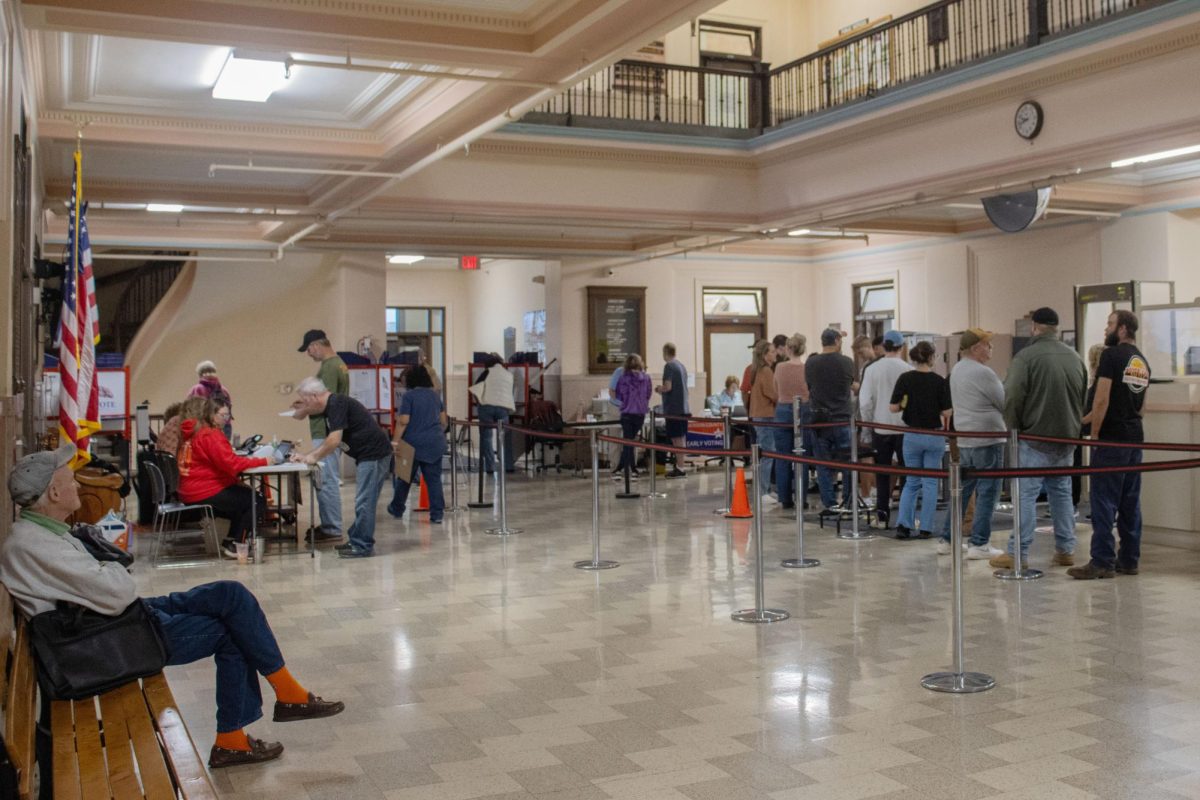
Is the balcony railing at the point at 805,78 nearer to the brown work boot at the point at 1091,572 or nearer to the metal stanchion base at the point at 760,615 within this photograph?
the brown work boot at the point at 1091,572

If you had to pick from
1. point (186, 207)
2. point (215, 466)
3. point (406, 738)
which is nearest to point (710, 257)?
point (186, 207)

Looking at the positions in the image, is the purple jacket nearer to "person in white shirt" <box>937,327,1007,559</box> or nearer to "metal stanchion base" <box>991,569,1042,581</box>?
"person in white shirt" <box>937,327,1007,559</box>

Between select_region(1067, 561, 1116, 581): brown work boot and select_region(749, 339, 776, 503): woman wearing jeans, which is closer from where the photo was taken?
select_region(1067, 561, 1116, 581): brown work boot

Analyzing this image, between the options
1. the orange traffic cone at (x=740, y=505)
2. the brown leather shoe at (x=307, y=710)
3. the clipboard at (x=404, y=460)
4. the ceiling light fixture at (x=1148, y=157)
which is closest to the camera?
the brown leather shoe at (x=307, y=710)

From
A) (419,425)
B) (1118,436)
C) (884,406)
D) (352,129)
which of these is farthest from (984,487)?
(352,129)

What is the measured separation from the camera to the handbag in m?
3.57

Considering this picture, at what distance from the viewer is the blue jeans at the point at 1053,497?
7855mm

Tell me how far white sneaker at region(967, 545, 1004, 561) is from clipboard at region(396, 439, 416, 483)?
4.80 metres

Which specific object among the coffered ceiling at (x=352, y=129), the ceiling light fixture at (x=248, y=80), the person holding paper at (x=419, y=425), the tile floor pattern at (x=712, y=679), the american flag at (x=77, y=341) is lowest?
the tile floor pattern at (x=712, y=679)

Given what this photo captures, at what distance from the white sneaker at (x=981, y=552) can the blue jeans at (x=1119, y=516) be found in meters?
0.88

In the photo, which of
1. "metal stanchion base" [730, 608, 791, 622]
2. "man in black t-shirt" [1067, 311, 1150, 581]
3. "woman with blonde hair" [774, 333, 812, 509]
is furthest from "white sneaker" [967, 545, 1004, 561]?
"woman with blonde hair" [774, 333, 812, 509]

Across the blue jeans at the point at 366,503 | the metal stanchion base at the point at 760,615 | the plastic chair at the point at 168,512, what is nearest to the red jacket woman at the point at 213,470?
the plastic chair at the point at 168,512

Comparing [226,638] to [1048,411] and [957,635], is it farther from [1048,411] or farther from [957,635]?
[1048,411]

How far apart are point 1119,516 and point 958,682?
3.31 meters
